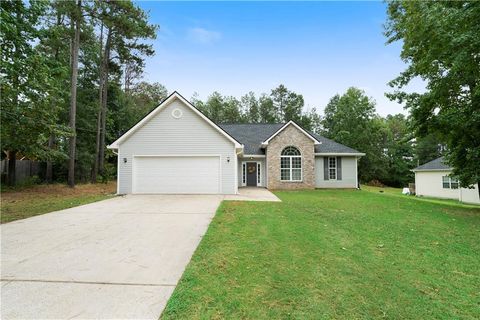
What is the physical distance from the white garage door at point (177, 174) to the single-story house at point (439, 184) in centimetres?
1840

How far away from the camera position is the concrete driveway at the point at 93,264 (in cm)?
264

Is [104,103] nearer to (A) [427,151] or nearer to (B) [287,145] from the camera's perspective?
(B) [287,145]

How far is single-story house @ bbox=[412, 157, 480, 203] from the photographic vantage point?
19.5 meters

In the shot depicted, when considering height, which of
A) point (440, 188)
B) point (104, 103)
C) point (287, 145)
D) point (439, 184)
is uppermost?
point (104, 103)

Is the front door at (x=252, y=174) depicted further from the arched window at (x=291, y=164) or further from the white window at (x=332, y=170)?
the white window at (x=332, y=170)

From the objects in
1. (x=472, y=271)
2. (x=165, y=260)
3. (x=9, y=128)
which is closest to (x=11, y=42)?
(x=9, y=128)

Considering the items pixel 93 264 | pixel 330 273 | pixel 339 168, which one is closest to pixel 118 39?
pixel 339 168

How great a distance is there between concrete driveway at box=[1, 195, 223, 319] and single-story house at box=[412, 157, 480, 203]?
73.0 feet

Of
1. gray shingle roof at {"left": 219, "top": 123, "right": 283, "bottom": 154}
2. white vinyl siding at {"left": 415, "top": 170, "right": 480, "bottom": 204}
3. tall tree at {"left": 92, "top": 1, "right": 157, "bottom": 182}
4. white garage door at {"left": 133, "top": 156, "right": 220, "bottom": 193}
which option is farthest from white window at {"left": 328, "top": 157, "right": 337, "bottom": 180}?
tall tree at {"left": 92, "top": 1, "right": 157, "bottom": 182}

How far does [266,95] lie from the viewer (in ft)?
136

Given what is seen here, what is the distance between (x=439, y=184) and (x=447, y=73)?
16.1 metres

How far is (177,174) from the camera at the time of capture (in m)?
13.2

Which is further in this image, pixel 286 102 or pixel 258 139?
pixel 286 102

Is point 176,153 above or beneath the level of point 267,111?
beneath
